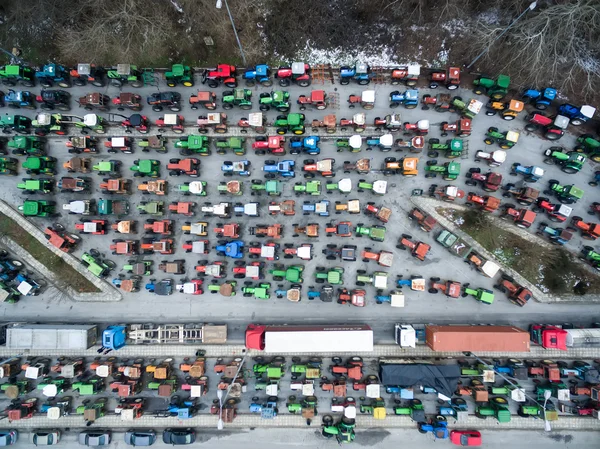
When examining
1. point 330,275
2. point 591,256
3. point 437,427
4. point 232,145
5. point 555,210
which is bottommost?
point 437,427

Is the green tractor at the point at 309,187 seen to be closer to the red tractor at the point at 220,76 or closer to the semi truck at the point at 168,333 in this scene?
the red tractor at the point at 220,76

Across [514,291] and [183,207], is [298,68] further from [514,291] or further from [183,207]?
[514,291]

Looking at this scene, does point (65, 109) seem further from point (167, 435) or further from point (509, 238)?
point (509, 238)

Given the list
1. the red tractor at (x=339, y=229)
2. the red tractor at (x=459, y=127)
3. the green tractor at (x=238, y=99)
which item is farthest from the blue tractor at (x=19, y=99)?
the red tractor at (x=459, y=127)

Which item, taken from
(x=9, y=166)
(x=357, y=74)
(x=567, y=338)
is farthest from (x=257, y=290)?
(x=567, y=338)

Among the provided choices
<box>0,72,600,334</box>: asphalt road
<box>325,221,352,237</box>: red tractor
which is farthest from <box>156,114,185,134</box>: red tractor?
<box>325,221,352,237</box>: red tractor

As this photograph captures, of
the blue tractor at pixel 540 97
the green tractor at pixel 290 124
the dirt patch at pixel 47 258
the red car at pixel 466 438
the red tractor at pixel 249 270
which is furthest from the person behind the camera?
the dirt patch at pixel 47 258

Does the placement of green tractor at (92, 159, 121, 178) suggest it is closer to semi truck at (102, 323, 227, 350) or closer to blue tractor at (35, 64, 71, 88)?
blue tractor at (35, 64, 71, 88)
